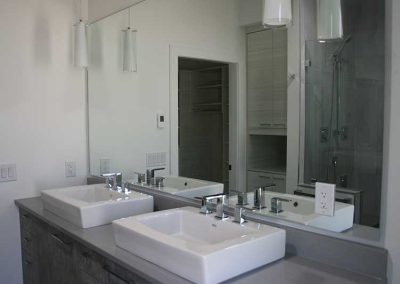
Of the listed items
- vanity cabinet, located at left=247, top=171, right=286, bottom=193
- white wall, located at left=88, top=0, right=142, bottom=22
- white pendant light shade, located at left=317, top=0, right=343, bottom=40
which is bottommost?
vanity cabinet, located at left=247, top=171, right=286, bottom=193

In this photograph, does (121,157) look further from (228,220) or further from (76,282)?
(228,220)

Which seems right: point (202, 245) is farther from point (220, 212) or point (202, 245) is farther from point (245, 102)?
point (245, 102)

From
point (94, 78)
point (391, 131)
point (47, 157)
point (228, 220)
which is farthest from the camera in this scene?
point (94, 78)

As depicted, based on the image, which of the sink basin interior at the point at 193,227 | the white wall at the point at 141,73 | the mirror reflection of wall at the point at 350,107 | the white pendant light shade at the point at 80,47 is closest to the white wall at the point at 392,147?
the mirror reflection of wall at the point at 350,107

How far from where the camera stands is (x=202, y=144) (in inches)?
84.5

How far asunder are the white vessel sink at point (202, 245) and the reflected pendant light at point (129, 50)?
123cm

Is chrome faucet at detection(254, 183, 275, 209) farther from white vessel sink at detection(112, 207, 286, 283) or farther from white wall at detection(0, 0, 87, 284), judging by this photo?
white wall at detection(0, 0, 87, 284)

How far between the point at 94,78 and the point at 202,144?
1.01m

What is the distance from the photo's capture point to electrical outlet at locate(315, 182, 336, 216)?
4.46 ft

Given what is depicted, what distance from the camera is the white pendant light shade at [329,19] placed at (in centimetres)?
141

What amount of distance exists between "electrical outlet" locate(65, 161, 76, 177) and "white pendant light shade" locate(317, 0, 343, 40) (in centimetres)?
184

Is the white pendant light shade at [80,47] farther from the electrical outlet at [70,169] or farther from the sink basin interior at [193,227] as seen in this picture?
the sink basin interior at [193,227]

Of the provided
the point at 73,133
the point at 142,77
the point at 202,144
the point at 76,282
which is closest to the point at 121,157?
the point at 73,133

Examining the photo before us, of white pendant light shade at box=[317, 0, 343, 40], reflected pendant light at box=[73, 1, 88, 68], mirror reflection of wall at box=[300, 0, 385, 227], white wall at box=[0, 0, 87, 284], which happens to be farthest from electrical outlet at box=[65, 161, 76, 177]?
white pendant light shade at box=[317, 0, 343, 40]
